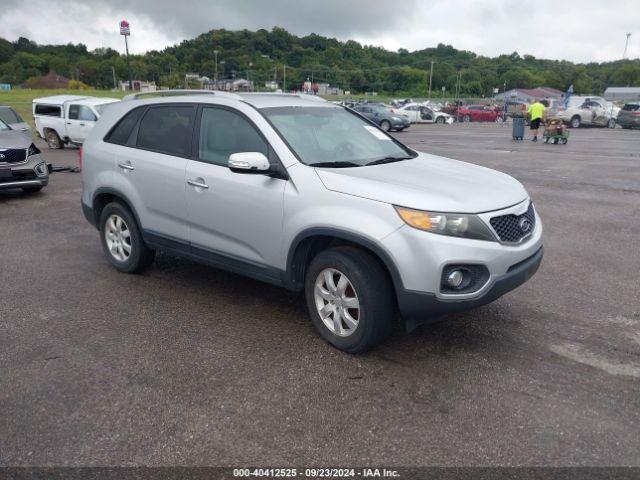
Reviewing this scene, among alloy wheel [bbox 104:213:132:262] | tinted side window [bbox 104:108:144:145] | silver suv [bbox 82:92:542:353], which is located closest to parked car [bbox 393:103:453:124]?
tinted side window [bbox 104:108:144:145]

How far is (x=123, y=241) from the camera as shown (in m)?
5.42

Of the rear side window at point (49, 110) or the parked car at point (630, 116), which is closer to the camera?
the rear side window at point (49, 110)

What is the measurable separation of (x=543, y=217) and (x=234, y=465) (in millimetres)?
6804

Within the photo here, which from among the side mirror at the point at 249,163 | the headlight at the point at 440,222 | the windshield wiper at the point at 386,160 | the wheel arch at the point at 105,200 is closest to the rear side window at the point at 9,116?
the wheel arch at the point at 105,200

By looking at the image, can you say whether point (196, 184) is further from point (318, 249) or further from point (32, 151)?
point (32, 151)

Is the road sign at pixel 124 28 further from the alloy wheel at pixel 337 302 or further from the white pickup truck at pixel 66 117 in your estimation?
the alloy wheel at pixel 337 302

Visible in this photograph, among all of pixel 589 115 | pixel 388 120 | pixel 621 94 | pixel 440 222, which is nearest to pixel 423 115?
pixel 388 120

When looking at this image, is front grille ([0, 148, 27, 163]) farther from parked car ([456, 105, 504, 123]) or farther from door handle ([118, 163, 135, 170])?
parked car ([456, 105, 504, 123])

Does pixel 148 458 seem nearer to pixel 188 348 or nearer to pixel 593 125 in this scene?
pixel 188 348

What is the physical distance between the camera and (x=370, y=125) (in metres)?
5.09

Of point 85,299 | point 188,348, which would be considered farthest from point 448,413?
point 85,299

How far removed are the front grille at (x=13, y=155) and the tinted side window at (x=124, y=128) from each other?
185 inches

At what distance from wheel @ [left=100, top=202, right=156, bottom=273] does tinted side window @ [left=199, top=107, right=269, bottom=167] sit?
4.16 ft

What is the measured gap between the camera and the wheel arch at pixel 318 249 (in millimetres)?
3415
